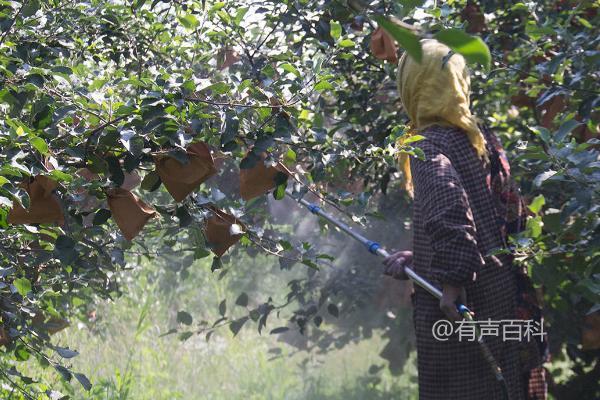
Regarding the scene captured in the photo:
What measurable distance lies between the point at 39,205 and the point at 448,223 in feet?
3.65

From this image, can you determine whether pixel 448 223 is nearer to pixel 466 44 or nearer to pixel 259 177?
pixel 259 177

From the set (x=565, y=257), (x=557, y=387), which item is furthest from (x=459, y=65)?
(x=557, y=387)

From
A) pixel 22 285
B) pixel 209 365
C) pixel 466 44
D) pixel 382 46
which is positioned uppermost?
pixel 382 46

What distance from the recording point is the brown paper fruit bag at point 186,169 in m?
1.92

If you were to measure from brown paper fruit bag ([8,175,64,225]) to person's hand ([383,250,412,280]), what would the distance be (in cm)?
112

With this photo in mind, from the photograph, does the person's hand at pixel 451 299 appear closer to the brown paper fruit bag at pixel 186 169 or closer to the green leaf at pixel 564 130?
the green leaf at pixel 564 130

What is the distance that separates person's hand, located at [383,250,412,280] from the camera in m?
2.68

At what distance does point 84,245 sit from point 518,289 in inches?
50.0

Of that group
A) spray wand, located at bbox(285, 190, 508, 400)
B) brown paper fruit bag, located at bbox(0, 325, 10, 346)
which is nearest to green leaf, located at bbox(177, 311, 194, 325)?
spray wand, located at bbox(285, 190, 508, 400)

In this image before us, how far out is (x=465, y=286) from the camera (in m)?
2.53

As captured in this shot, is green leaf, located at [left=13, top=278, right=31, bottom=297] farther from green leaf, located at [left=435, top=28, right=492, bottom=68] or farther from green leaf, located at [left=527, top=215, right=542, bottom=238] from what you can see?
green leaf, located at [left=435, top=28, right=492, bottom=68]

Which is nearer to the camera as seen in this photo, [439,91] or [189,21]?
[189,21]

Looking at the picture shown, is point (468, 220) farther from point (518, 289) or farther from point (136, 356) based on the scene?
point (136, 356)

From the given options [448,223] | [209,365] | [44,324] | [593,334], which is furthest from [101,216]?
[209,365]
